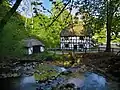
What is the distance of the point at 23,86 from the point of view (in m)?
17.0

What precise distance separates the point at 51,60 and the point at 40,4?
111ft

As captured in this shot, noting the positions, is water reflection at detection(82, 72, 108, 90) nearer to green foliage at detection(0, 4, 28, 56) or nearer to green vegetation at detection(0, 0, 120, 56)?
green vegetation at detection(0, 0, 120, 56)

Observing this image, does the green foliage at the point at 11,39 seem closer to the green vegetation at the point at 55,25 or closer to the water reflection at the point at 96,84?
the green vegetation at the point at 55,25

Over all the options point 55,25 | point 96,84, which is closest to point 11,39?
point 96,84

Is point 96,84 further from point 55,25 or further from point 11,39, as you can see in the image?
point 11,39

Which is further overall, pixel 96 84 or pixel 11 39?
pixel 11 39

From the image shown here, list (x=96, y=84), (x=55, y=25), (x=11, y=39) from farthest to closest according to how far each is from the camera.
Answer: (x=11, y=39), (x=96, y=84), (x=55, y=25)

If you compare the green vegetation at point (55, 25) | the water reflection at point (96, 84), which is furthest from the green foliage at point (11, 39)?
the water reflection at point (96, 84)

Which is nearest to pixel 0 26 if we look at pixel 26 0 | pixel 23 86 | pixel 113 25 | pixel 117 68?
pixel 26 0

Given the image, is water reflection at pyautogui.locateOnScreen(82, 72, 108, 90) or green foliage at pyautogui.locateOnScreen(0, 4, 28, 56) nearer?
water reflection at pyautogui.locateOnScreen(82, 72, 108, 90)

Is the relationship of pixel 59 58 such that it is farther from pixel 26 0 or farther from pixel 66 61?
pixel 26 0

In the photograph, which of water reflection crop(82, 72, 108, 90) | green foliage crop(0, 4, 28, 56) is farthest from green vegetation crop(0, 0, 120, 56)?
water reflection crop(82, 72, 108, 90)

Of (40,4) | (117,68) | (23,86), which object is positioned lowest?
(23,86)

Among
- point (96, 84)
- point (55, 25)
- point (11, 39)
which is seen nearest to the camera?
point (55, 25)
